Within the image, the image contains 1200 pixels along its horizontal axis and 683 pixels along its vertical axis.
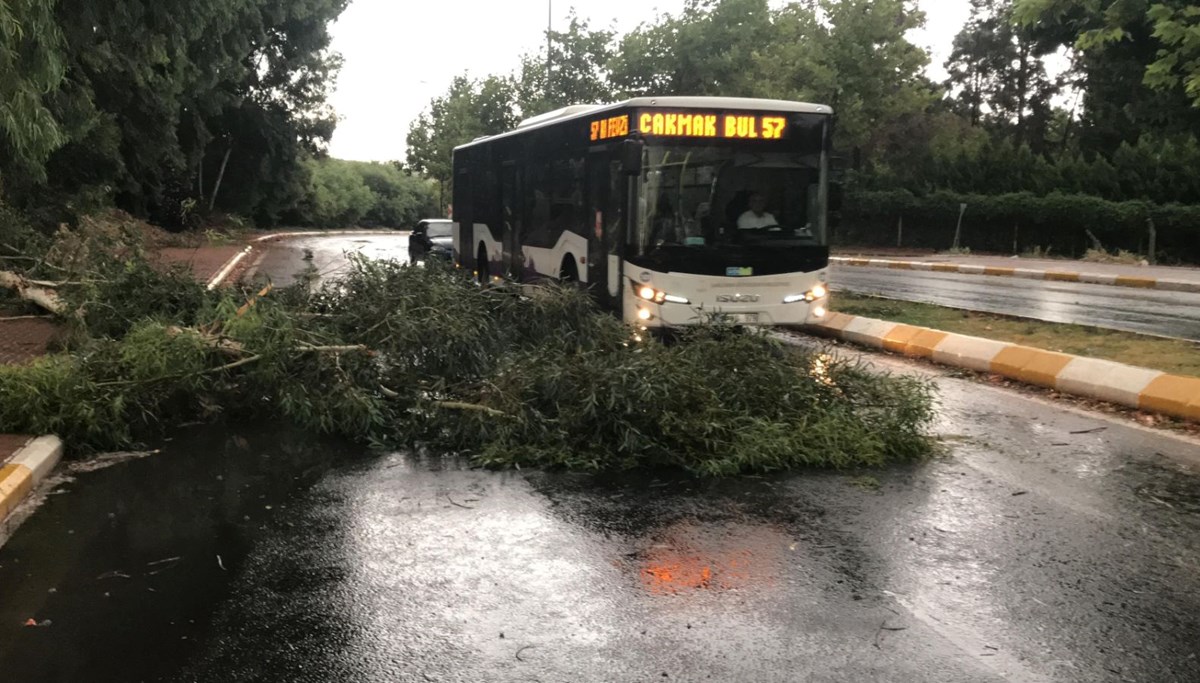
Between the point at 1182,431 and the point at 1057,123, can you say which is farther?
the point at 1057,123

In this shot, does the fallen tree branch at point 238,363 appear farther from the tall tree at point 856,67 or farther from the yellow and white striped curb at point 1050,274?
the tall tree at point 856,67

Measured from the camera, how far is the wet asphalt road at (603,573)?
4.21 m

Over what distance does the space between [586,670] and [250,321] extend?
6.24 metres

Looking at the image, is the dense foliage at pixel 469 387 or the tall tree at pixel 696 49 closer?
the dense foliage at pixel 469 387

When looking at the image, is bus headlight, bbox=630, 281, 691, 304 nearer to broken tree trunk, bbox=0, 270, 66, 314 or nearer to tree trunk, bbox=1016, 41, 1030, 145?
broken tree trunk, bbox=0, 270, 66, 314

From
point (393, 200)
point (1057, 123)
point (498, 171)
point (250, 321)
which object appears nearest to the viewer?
point (250, 321)

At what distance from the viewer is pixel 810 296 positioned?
12375 millimetres

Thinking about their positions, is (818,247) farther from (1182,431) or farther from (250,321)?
(250,321)

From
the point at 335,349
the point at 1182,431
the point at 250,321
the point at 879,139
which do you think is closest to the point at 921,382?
→ the point at 1182,431

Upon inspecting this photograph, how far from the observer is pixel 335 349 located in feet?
28.9

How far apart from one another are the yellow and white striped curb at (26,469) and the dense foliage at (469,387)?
12.4 inches

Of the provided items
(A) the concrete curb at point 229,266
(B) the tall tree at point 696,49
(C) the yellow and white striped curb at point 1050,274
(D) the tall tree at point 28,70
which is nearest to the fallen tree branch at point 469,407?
(D) the tall tree at point 28,70

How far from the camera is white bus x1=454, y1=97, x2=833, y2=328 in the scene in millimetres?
11680

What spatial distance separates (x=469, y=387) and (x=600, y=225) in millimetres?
4447
